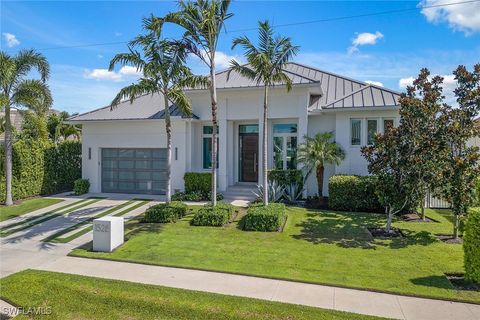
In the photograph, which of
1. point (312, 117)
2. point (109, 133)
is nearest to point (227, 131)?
point (312, 117)

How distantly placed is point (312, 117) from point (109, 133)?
36.0 ft

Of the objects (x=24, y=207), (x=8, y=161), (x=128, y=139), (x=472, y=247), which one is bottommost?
(x=24, y=207)

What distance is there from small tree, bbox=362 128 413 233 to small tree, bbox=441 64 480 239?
113cm

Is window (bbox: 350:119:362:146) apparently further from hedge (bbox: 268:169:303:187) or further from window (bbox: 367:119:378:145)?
hedge (bbox: 268:169:303:187)

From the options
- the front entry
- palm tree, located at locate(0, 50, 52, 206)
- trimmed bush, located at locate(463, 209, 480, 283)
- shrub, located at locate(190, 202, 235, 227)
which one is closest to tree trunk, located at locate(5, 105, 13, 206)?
palm tree, located at locate(0, 50, 52, 206)

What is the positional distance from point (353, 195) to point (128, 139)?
1184 centimetres

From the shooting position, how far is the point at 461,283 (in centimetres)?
683

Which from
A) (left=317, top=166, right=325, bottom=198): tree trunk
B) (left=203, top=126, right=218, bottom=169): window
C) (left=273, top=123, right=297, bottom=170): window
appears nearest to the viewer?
(left=317, top=166, right=325, bottom=198): tree trunk

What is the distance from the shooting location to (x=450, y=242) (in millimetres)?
9359

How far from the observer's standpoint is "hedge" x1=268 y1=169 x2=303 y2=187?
14.8 meters

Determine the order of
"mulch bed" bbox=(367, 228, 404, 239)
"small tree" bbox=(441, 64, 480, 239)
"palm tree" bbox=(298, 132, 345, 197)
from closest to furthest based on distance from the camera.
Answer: "small tree" bbox=(441, 64, 480, 239) < "mulch bed" bbox=(367, 228, 404, 239) < "palm tree" bbox=(298, 132, 345, 197)

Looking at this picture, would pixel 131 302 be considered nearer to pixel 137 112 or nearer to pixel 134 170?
pixel 134 170

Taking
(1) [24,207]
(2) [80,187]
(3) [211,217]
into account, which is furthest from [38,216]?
(3) [211,217]

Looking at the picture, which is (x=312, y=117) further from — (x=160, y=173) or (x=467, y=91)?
(x=160, y=173)
